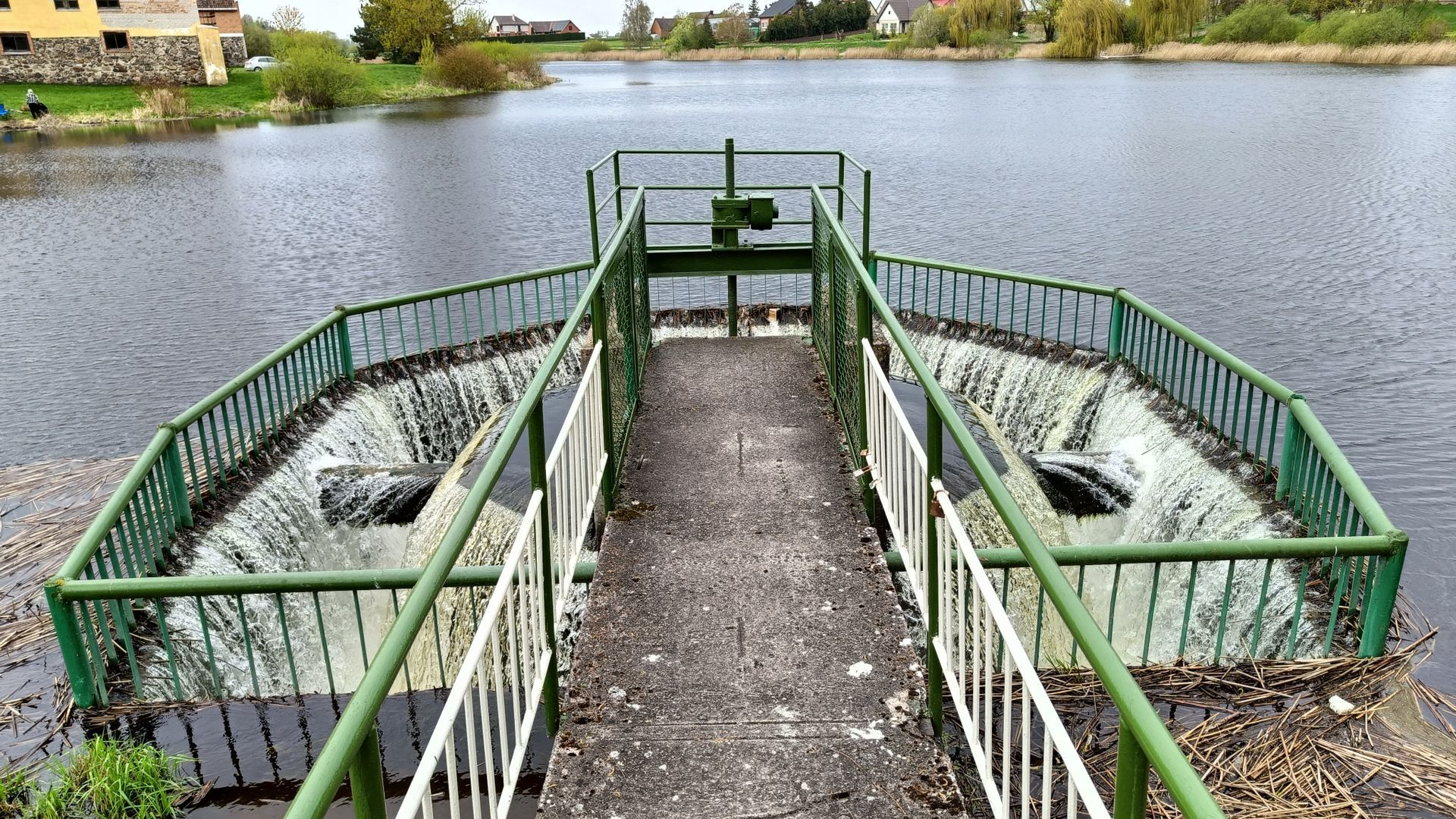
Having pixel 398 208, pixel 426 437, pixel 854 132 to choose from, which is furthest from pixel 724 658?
pixel 854 132

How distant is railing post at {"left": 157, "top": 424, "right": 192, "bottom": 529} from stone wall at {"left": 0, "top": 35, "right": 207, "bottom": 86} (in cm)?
5921

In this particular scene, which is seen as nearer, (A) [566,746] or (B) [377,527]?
(A) [566,746]

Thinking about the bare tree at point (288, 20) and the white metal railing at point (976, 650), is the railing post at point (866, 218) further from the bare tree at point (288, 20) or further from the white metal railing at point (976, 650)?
the bare tree at point (288, 20)

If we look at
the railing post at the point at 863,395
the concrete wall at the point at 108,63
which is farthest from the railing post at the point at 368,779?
the concrete wall at the point at 108,63

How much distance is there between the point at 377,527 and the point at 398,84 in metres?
64.4

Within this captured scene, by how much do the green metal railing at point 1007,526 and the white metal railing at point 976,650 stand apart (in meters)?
0.11

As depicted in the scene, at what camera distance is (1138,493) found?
905 centimetres

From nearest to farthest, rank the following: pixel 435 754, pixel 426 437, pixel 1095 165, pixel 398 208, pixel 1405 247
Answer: pixel 435 754
pixel 426 437
pixel 1405 247
pixel 398 208
pixel 1095 165

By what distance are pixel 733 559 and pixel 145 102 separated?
5682 cm

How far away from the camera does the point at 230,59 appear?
73562 millimetres

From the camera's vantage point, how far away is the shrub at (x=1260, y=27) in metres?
62.6

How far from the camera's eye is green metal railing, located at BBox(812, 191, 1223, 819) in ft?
6.10

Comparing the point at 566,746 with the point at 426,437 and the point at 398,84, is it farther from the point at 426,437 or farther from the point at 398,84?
the point at 398,84

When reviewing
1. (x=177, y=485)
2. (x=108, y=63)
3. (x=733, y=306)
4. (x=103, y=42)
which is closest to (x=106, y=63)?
(x=108, y=63)
